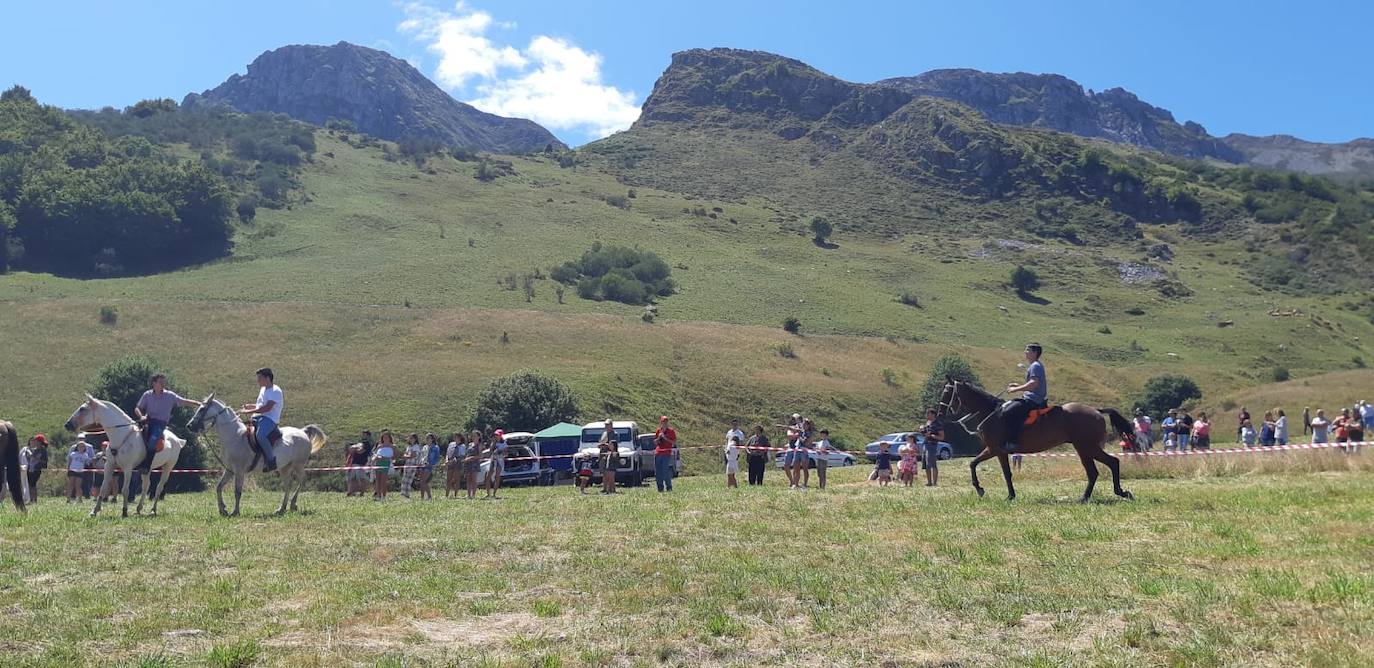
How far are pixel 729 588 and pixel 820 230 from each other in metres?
118

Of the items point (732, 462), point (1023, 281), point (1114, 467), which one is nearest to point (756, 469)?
point (732, 462)

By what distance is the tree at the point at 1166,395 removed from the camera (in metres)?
72.1

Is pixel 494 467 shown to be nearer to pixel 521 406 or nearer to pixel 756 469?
pixel 756 469

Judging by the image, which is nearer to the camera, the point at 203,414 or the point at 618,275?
the point at 203,414

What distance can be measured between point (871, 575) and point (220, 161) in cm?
13196

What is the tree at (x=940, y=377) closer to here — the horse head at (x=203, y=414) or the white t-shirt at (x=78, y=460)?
the white t-shirt at (x=78, y=460)

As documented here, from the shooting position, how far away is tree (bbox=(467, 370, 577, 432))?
5009cm

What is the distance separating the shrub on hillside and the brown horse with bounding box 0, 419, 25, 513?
72.6m

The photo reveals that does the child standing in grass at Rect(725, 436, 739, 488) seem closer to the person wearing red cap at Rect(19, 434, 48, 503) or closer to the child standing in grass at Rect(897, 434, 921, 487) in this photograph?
the child standing in grass at Rect(897, 434, 921, 487)

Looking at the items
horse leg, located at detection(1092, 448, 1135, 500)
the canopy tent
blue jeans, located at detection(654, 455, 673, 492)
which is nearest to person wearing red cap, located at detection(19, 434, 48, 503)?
blue jeans, located at detection(654, 455, 673, 492)

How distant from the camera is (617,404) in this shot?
5788 cm

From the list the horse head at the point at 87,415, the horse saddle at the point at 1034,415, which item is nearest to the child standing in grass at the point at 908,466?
the horse saddle at the point at 1034,415

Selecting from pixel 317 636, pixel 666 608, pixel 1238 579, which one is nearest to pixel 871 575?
pixel 666 608

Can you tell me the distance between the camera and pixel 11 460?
1602 cm
